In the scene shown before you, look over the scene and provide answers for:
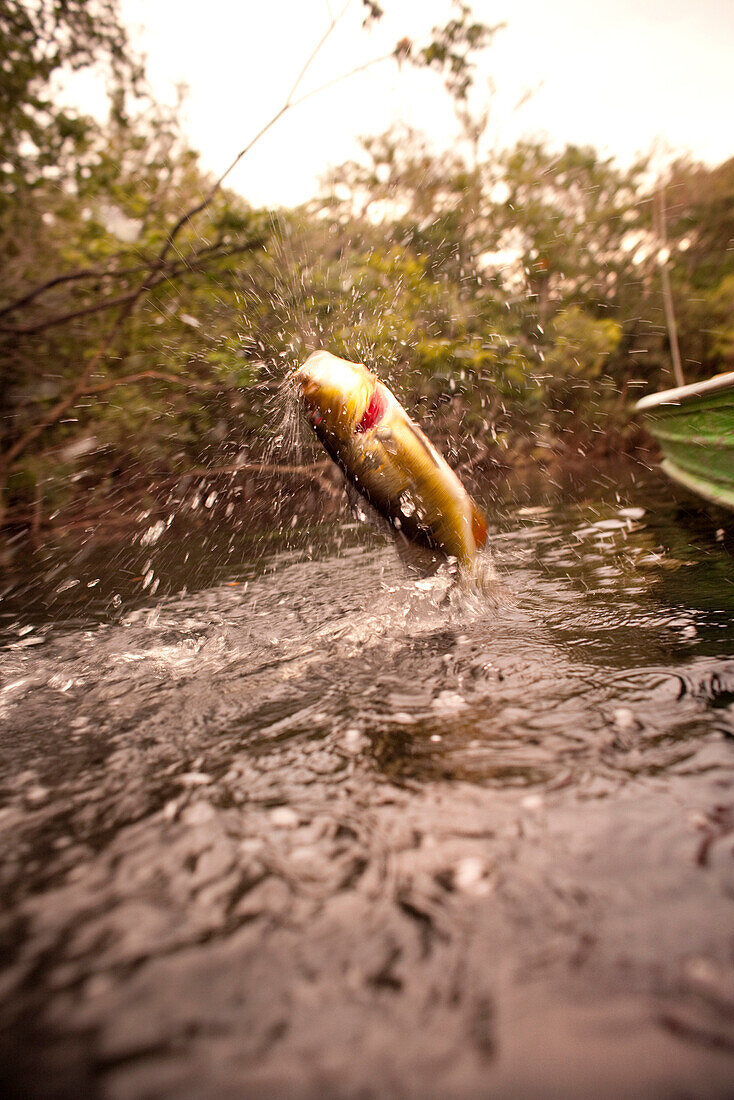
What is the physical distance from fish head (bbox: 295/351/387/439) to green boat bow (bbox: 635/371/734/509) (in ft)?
11.5

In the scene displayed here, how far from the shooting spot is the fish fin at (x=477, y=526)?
138 inches

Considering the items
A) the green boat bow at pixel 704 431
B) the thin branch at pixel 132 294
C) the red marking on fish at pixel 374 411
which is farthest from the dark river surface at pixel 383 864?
the thin branch at pixel 132 294

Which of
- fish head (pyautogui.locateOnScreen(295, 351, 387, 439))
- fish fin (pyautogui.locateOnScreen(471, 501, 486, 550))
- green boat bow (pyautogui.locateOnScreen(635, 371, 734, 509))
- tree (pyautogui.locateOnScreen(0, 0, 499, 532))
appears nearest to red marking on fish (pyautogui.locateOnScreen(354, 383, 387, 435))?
fish head (pyautogui.locateOnScreen(295, 351, 387, 439))

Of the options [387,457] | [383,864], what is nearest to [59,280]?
[387,457]

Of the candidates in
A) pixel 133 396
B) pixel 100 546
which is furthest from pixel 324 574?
pixel 133 396

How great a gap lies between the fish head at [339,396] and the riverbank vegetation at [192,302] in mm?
3439

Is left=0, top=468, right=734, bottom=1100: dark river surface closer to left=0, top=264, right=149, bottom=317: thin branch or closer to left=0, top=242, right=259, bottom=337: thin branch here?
left=0, top=264, right=149, bottom=317: thin branch

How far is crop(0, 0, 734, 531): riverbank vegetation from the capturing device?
8.80 m

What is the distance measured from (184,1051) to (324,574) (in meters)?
4.61

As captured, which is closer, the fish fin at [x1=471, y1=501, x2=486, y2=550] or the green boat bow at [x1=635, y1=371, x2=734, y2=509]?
the fish fin at [x1=471, y1=501, x2=486, y2=550]

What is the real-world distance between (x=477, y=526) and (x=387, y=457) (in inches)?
26.5

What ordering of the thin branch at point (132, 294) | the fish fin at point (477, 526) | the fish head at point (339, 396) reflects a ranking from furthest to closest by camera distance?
1. the thin branch at point (132, 294)
2. the fish fin at point (477, 526)
3. the fish head at point (339, 396)

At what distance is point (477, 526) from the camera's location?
11.6 ft

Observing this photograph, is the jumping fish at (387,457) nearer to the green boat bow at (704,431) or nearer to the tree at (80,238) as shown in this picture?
the green boat bow at (704,431)
